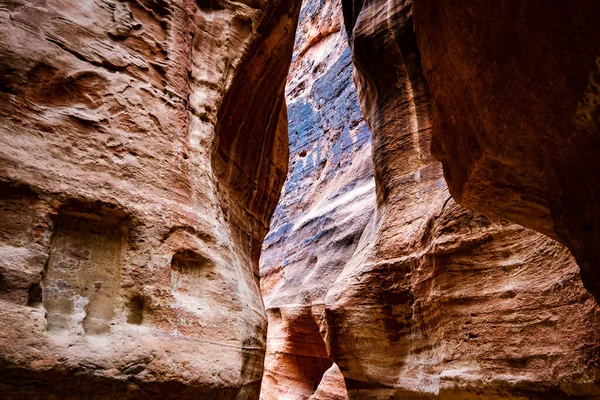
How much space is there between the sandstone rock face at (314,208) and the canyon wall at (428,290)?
2288 mm

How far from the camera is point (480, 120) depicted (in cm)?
256

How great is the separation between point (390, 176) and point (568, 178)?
15.7ft

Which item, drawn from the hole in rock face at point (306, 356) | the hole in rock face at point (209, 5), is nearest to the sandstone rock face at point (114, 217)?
the hole in rock face at point (209, 5)

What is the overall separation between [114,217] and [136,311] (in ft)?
2.10

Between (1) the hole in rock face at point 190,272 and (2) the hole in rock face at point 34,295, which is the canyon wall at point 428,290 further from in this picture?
(2) the hole in rock face at point 34,295

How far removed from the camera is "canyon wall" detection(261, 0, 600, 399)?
3.93 meters

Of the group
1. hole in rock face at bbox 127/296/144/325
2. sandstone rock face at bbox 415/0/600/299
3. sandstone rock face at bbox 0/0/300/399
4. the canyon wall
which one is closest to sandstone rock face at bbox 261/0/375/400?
the canyon wall

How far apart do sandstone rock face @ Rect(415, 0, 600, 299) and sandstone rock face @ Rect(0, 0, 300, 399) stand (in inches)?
74.8

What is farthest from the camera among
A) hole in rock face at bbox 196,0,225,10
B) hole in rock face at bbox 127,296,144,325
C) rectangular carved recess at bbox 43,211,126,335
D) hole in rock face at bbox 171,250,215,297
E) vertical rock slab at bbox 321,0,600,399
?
hole in rock face at bbox 196,0,225,10

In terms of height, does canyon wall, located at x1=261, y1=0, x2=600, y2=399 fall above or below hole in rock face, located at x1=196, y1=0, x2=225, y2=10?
below

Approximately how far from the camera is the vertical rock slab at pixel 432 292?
3924 millimetres

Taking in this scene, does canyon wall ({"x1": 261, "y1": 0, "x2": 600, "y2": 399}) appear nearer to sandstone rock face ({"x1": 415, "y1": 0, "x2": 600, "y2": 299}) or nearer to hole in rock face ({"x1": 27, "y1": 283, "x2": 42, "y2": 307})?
sandstone rock face ({"x1": 415, "y1": 0, "x2": 600, "y2": 299})

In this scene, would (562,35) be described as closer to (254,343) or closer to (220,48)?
(254,343)

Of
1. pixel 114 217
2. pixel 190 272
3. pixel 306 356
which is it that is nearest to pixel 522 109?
pixel 190 272
